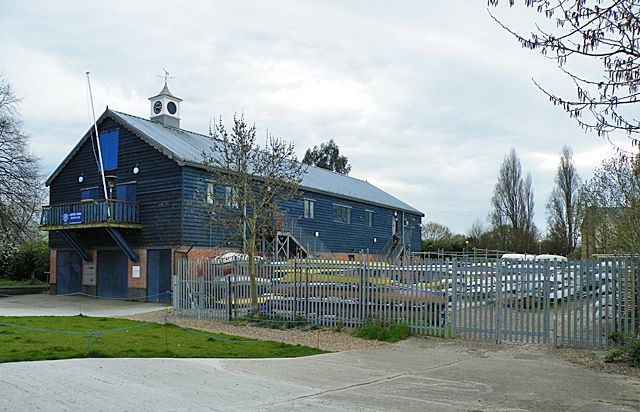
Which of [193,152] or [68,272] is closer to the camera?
[193,152]

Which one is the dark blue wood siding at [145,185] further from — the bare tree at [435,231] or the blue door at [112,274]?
the bare tree at [435,231]

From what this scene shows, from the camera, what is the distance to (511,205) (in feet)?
171

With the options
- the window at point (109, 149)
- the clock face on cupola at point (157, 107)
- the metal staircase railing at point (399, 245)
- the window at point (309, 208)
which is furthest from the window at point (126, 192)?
the metal staircase railing at point (399, 245)

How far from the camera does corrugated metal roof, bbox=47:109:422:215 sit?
26891 millimetres

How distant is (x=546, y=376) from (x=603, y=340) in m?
3.09

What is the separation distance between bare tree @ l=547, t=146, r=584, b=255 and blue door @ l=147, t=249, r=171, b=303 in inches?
1369

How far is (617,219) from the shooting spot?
19.1 metres

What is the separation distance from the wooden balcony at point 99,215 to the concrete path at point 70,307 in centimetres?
339

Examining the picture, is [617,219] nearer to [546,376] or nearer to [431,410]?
[546,376]

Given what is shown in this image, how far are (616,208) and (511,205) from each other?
32295 mm

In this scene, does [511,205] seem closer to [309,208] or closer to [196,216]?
[309,208]

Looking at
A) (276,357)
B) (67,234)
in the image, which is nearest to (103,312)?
(67,234)

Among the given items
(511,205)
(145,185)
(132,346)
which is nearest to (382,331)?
(132,346)

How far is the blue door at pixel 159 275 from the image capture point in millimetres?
25688
